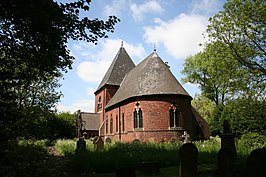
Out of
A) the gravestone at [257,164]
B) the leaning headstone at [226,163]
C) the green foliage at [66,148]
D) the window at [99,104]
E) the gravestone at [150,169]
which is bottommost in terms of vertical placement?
the green foliage at [66,148]

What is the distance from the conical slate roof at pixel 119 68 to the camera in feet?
142

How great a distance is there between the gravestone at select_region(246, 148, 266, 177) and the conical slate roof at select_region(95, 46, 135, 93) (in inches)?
1513

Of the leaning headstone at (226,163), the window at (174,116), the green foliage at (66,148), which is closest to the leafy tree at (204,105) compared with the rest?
the window at (174,116)

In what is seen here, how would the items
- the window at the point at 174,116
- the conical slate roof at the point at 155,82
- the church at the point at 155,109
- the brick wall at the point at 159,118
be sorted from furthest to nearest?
the conical slate roof at the point at 155,82 → the window at the point at 174,116 → the church at the point at 155,109 → the brick wall at the point at 159,118

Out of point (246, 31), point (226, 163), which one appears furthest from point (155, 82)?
point (226, 163)

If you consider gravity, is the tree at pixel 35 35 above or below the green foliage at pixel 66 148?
above

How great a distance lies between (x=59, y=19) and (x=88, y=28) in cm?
187

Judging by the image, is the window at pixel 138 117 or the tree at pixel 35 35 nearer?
the tree at pixel 35 35

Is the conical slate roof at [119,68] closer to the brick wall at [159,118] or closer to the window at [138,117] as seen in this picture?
the brick wall at [159,118]

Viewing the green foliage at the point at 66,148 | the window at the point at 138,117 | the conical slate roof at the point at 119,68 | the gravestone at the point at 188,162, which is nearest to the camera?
the gravestone at the point at 188,162

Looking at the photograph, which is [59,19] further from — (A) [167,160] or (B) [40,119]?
(B) [40,119]

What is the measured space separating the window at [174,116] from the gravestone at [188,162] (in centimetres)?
2104

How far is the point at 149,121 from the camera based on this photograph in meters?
27.3

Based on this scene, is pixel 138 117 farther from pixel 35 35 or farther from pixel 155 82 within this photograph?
pixel 35 35
